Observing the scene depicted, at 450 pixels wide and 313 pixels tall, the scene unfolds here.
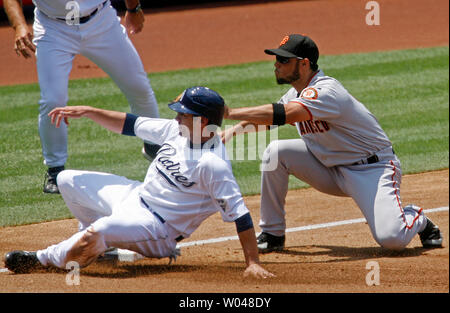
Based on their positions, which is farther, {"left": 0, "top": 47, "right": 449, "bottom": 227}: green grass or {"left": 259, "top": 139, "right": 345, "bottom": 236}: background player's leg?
{"left": 0, "top": 47, "right": 449, "bottom": 227}: green grass

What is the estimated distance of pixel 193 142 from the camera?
179 inches

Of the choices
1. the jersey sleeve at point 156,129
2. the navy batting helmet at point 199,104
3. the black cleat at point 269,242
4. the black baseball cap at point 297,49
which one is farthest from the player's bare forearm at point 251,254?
the black baseball cap at point 297,49

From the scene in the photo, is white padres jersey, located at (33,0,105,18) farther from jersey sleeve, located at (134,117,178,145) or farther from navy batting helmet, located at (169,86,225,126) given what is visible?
navy batting helmet, located at (169,86,225,126)

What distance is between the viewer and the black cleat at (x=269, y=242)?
5.44 m

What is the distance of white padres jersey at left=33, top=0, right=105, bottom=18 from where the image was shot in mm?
5887

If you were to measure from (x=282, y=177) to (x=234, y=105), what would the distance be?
4372mm

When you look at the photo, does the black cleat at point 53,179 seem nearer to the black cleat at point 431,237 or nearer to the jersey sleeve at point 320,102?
the jersey sleeve at point 320,102

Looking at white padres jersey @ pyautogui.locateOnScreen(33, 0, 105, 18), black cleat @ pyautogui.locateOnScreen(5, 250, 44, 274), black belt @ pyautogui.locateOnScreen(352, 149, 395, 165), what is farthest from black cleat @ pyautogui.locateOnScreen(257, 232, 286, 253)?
white padres jersey @ pyautogui.locateOnScreen(33, 0, 105, 18)

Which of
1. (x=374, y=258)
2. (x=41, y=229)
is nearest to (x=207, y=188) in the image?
(x=374, y=258)

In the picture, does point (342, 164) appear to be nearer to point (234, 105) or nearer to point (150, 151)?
point (150, 151)

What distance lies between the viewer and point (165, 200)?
4.57 metres

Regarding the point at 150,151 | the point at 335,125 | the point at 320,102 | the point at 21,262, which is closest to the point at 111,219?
the point at 21,262

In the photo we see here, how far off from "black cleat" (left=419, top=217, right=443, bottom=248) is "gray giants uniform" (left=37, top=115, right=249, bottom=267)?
1585mm

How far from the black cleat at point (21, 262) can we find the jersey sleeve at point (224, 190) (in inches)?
46.7
